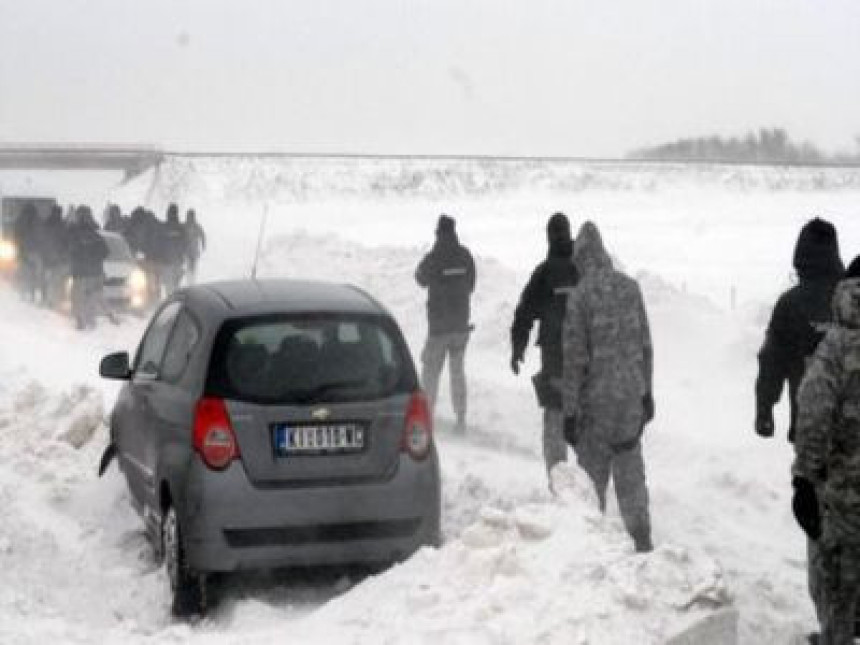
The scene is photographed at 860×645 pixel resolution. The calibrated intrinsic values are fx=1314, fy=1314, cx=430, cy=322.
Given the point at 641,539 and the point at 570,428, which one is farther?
the point at 641,539

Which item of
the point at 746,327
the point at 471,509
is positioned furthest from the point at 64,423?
the point at 746,327

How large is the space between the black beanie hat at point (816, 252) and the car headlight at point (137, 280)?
666 inches

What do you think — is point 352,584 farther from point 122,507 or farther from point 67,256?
point 67,256

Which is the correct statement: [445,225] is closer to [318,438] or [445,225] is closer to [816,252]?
[816,252]

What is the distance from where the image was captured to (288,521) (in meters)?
6.55

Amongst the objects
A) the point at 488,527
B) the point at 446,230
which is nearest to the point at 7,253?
the point at 446,230

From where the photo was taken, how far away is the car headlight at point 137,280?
2280 centimetres

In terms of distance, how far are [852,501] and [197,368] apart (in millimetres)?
3354

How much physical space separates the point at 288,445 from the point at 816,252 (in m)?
3.20

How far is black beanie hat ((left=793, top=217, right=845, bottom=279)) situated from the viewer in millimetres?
7461

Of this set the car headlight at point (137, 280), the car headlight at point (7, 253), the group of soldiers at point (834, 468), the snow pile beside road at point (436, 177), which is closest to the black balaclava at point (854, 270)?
the group of soldiers at point (834, 468)

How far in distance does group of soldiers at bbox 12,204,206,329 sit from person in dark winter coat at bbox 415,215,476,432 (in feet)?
30.0

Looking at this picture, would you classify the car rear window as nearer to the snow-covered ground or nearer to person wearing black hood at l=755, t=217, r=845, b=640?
the snow-covered ground

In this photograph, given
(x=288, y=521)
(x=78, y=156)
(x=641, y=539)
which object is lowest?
(x=641, y=539)
